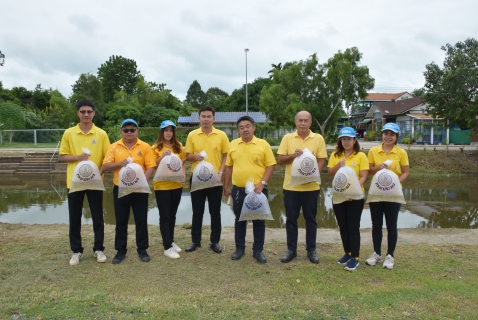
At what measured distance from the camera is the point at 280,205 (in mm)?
9250

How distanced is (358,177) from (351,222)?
1.60 ft

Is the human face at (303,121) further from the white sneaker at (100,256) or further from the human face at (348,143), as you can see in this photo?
the white sneaker at (100,256)

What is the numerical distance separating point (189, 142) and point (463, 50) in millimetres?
18347

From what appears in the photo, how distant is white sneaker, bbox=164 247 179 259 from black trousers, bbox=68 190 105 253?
713mm

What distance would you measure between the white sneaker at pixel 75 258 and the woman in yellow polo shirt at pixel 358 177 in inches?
112

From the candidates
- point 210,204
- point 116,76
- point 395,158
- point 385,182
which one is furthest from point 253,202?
point 116,76

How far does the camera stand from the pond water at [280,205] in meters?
7.48

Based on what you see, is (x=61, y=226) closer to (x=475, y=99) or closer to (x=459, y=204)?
(x=459, y=204)

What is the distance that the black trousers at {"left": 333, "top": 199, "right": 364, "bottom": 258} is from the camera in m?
3.85

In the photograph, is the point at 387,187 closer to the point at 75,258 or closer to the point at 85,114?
the point at 85,114

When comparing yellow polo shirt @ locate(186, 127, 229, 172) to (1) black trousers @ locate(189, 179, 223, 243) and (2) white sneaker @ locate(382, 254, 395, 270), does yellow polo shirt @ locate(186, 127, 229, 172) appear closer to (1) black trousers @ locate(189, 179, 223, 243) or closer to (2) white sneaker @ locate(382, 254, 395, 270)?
(1) black trousers @ locate(189, 179, 223, 243)

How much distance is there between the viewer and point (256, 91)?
1695 inches

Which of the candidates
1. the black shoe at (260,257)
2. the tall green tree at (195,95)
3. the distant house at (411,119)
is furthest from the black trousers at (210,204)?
the tall green tree at (195,95)

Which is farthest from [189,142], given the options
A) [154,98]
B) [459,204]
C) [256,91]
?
[256,91]
